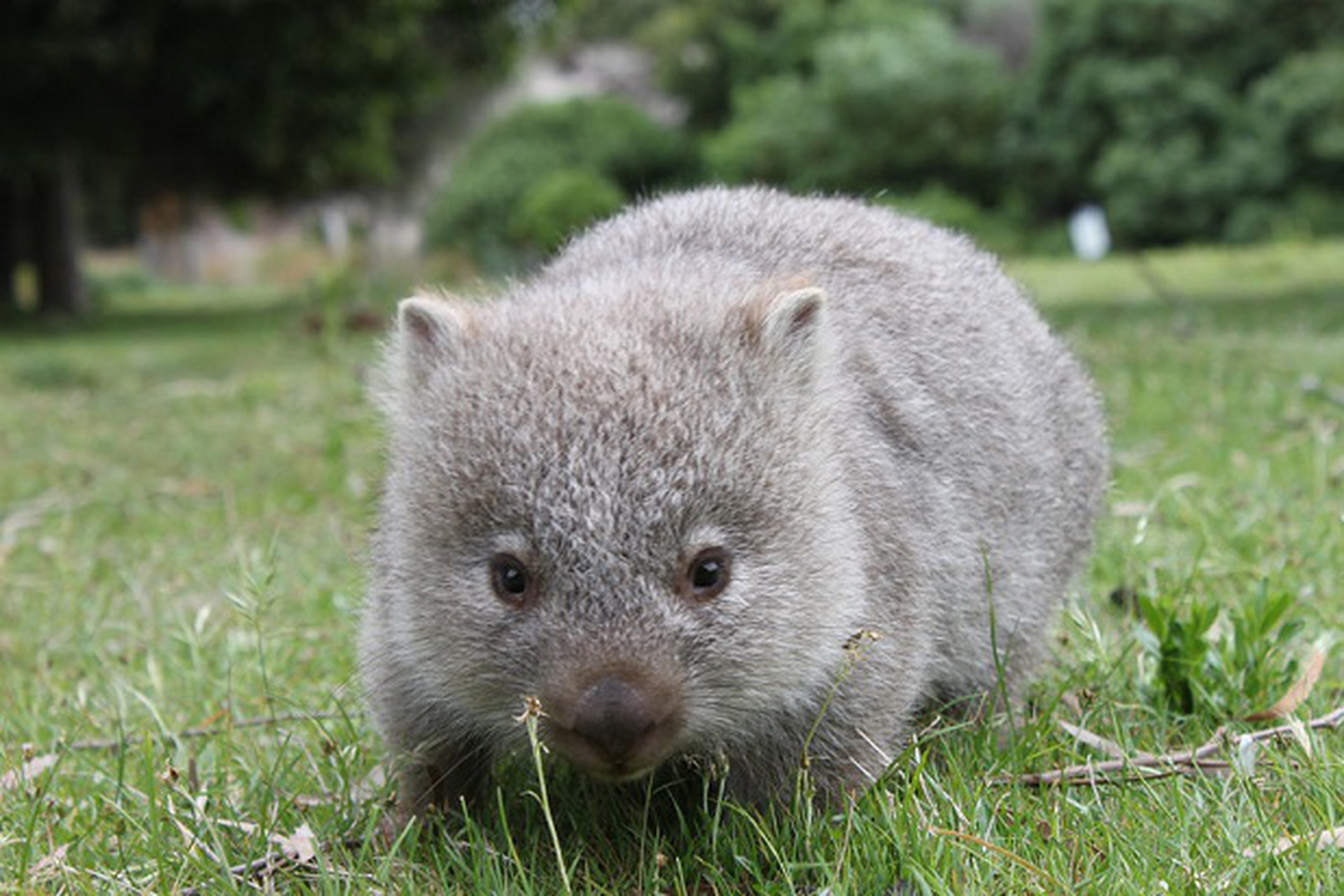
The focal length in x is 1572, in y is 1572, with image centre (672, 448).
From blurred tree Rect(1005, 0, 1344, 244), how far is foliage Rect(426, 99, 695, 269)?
757cm

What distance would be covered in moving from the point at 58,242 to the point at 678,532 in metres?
21.7

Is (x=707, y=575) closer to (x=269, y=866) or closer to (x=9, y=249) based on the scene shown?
(x=269, y=866)

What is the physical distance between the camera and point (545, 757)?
316 centimetres

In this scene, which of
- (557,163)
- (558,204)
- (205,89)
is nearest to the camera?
(205,89)

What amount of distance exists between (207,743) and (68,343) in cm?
1574

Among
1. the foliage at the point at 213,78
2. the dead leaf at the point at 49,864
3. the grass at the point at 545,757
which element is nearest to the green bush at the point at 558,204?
the foliage at the point at 213,78

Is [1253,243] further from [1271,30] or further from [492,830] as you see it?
[492,830]

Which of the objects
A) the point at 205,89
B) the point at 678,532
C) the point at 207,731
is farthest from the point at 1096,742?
the point at 205,89

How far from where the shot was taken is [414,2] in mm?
19094

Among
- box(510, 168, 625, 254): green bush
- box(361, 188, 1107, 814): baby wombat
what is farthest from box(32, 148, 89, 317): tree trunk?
box(361, 188, 1107, 814): baby wombat

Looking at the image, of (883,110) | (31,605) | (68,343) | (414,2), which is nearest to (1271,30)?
(883,110)

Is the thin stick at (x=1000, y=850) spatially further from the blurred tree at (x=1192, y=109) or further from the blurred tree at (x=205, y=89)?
the blurred tree at (x=1192, y=109)

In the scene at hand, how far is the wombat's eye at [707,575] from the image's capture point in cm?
272

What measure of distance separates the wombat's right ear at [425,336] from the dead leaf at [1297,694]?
188 centimetres
